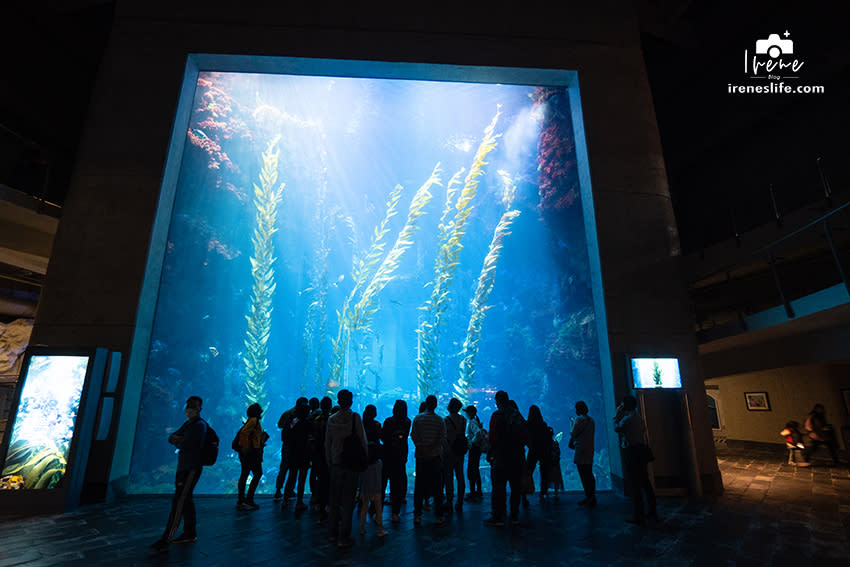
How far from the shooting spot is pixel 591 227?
734cm

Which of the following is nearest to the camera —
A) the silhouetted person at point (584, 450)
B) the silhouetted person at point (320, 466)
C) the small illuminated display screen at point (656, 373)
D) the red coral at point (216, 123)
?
the silhouetted person at point (320, 466)

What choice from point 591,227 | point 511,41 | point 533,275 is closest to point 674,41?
point 511,41

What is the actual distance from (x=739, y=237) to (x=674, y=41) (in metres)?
5.17

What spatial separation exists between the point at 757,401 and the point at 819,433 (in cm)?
330

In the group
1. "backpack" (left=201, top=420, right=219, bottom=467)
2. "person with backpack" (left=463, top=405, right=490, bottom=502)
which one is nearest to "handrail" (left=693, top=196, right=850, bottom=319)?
"person with backpack" (left=463, top=405, right=490, bottom=502)

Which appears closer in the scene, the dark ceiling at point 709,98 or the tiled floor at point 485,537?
the tiled floor at point 485,537

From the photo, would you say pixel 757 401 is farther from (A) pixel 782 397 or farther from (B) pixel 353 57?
(B) pixel 353 57

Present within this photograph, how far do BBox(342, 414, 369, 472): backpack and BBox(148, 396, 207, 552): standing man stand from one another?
128cm

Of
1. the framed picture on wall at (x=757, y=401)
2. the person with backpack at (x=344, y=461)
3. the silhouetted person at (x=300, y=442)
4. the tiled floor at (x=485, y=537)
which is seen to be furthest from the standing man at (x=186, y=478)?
the framed picture on wall at (x=757, y=401)

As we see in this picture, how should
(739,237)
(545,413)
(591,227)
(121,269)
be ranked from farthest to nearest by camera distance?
(545,413) < (739,237) < (591,227) < (121,269)

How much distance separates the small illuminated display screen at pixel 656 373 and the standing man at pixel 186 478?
6029 mm

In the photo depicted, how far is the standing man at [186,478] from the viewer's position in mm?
3361

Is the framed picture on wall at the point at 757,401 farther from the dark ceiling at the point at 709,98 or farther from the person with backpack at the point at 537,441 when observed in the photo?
the person with backpack at the point at 537,441

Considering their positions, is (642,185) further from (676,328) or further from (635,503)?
(635,503)
